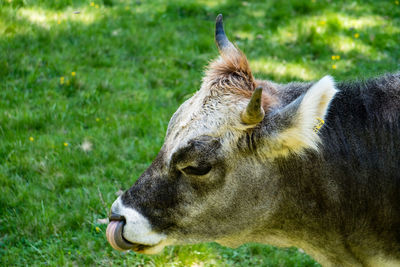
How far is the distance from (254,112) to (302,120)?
1.04 ft

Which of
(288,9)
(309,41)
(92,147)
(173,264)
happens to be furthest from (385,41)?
(173,264)

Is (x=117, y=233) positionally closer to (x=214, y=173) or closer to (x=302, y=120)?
(x=214, y=173)

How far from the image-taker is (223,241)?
3799 millimetres

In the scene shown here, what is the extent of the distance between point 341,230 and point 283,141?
861mm

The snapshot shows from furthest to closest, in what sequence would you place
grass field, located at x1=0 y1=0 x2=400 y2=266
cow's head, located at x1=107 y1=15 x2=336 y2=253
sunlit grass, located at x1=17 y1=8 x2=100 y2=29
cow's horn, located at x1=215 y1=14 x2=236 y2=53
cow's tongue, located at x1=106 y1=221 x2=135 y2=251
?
sunlit grass, located at x1=17 y1=8 x2=100 y2=29 → grass field, located at x1=0 y1=0 x2=400 y2=266 → cow's horn, located at x1=215 y1=14 x2=236 y2=53 → cow's tongue, located at x1=106 y1=221 x2=135 y2=251 → cow's head, located at x1=107 y1=15 x2=336 y2=253

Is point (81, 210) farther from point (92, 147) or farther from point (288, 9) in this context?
point (288, 9)

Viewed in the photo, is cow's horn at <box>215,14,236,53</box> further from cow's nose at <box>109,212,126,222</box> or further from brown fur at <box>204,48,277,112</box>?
cow's nose at <box>109,212,126,222</box>

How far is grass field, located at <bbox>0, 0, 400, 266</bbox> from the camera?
198 inches

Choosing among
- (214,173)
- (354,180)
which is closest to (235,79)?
(214,173)

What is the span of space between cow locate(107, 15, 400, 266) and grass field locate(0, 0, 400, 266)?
130 cm

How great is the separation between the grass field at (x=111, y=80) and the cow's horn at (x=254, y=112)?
2.00 metres

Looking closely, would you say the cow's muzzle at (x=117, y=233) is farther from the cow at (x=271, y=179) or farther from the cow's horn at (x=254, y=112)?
the cow's horn at (x=254, y=112)

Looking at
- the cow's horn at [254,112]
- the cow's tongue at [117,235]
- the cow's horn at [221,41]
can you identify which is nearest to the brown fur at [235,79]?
the cow's horn at [221,41]

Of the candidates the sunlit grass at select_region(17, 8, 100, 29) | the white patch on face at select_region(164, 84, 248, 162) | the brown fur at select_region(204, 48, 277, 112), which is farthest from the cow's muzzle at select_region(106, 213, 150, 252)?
the sunlit grass at select_region(17, 8, 100, 29)
